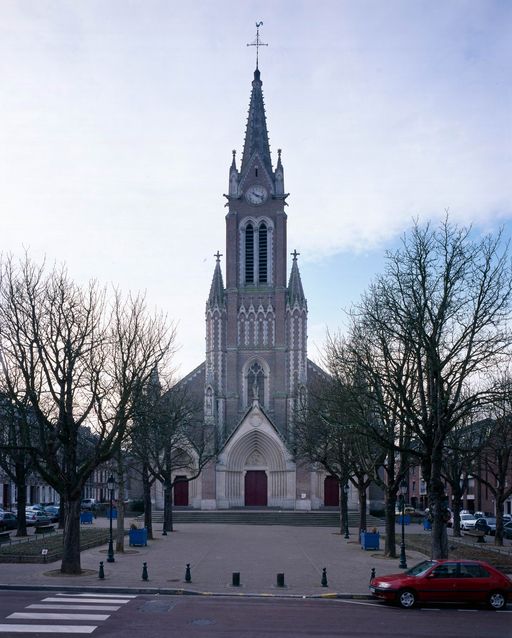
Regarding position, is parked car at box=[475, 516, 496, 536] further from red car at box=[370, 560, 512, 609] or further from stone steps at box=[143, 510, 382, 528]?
red car at box=[370, 560, 512, 609]

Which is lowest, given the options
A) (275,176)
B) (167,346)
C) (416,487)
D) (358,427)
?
(416,487)

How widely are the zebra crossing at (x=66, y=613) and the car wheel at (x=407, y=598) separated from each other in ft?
22.7

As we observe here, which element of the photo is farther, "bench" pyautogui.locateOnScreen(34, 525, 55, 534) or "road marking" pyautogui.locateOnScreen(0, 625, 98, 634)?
"bench" pyautogui.locateOnScreen(34, 525, 55, 534)

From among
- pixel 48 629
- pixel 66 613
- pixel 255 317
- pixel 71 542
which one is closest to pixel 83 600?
pixel 66 613

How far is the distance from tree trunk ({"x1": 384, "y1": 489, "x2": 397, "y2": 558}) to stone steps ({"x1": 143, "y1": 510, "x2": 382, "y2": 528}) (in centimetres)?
2392

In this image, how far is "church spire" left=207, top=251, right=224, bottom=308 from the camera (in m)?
66.6

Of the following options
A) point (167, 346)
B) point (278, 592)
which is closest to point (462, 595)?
point (278, 592)

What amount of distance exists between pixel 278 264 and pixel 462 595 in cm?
4988

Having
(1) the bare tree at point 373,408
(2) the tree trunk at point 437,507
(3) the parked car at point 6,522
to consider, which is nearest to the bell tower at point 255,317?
(3) the parked car at point 6,522

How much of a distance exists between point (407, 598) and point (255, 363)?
4750 centimetres

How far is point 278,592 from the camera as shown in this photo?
67.6 feet

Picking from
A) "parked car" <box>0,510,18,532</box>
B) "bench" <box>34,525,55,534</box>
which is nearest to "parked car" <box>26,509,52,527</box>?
"parked car" <box>0,510,18,532</box>

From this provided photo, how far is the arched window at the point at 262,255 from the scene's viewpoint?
6756cm

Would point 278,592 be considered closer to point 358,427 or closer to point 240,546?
point 358,427
